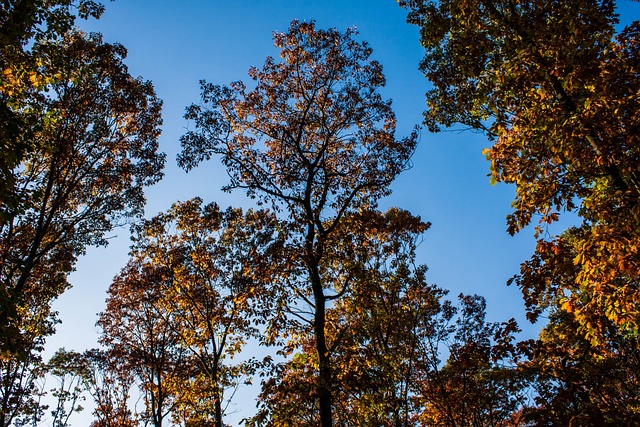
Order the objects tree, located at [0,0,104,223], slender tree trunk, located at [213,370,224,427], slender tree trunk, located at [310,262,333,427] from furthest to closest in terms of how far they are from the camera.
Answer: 1. slender tree trunk, located at [213,370,224,427]
2. slender tree trunk, located at [310,262,333,427]
3. tree, located at [0,0,104,223]

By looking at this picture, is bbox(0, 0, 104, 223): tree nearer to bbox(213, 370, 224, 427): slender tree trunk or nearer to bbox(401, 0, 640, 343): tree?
bbox(401, 0, 640, 343): tree

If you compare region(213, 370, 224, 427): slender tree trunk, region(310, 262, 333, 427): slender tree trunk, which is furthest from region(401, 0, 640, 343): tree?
region(213, 370, 224, 427): slender tree trunk

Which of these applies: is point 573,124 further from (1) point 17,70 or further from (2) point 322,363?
(1) point 17,70

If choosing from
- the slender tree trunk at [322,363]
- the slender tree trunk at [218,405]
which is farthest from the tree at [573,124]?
the slender tree trunk at [218,405]

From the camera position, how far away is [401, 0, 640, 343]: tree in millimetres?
5906

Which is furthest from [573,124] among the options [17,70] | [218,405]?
[218,405]

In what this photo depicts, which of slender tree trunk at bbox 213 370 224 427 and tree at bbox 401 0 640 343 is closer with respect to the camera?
tree at bbox 401 0 640 343

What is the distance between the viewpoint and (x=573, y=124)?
20.6 feet

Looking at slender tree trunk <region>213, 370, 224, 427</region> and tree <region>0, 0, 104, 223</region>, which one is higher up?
tree <region>0, 0, 104, 223</region>

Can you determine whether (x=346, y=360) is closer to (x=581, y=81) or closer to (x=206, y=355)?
(x=581, y=81)

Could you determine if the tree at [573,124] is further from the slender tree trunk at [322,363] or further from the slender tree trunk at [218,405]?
the slender tree trunk at [218,405]

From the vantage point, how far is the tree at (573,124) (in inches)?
233

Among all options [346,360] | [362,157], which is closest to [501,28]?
[362,157]

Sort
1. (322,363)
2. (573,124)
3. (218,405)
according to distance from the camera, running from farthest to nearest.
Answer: (218,405) → (322,363) → (573,124)
